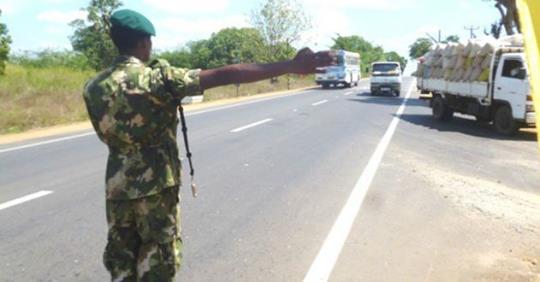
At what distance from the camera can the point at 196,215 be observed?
6.26m

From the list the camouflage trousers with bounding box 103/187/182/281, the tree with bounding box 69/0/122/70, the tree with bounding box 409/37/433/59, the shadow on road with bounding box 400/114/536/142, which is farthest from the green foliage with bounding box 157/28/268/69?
the camouflage trousers with bounding box 103/187/182/281

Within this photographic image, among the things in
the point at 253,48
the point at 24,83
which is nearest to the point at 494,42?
the point at 24,83

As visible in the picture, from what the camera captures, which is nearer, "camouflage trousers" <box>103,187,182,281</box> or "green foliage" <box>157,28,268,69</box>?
"camouflage trousers" <box>103,187,182,281</box>

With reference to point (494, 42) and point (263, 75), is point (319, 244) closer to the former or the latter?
point (263, 75)

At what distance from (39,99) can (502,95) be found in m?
16.3

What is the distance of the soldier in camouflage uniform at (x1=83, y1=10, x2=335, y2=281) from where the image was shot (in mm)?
2566

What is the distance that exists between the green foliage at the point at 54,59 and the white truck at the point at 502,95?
32557mm

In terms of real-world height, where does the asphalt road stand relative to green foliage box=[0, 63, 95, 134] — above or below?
below

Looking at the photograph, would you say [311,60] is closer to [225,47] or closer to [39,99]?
[39,99]

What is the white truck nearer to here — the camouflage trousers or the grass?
the grass

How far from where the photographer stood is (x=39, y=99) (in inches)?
850

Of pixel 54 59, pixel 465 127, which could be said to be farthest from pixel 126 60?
pixel 54 59

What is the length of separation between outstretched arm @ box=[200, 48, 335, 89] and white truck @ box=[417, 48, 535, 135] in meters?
11.5

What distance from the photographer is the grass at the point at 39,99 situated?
17.1 m
